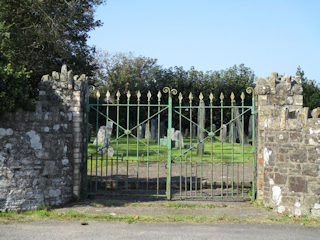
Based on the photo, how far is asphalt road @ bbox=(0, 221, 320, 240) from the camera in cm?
553

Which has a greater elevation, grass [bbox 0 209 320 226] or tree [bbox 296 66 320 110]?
tree [bbox 296 66 320 110]

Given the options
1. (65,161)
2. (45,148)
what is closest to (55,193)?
(65,161)

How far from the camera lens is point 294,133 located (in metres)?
7.08

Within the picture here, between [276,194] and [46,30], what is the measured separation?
12888mm

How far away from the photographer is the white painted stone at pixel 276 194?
7191mm

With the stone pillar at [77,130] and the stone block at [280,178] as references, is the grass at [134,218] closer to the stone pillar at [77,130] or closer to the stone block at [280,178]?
the stone block at [280,178]

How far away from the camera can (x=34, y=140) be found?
731cm

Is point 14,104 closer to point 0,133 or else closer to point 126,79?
point 0,133

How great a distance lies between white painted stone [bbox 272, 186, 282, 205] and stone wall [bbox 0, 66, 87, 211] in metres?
4.29

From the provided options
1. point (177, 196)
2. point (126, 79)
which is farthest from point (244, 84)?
point (177, 196)

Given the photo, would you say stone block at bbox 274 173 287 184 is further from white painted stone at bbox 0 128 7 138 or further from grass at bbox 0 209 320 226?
white painted stone at bbox 0 128 7 138

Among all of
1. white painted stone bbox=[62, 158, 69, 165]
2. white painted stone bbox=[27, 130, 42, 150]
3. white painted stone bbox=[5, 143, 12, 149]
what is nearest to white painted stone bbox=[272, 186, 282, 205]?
white painted stone bbox=[62, 158, 69, 165]

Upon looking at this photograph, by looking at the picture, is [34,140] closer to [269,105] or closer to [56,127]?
[56,127]

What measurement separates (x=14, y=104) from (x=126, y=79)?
92.9 ft
